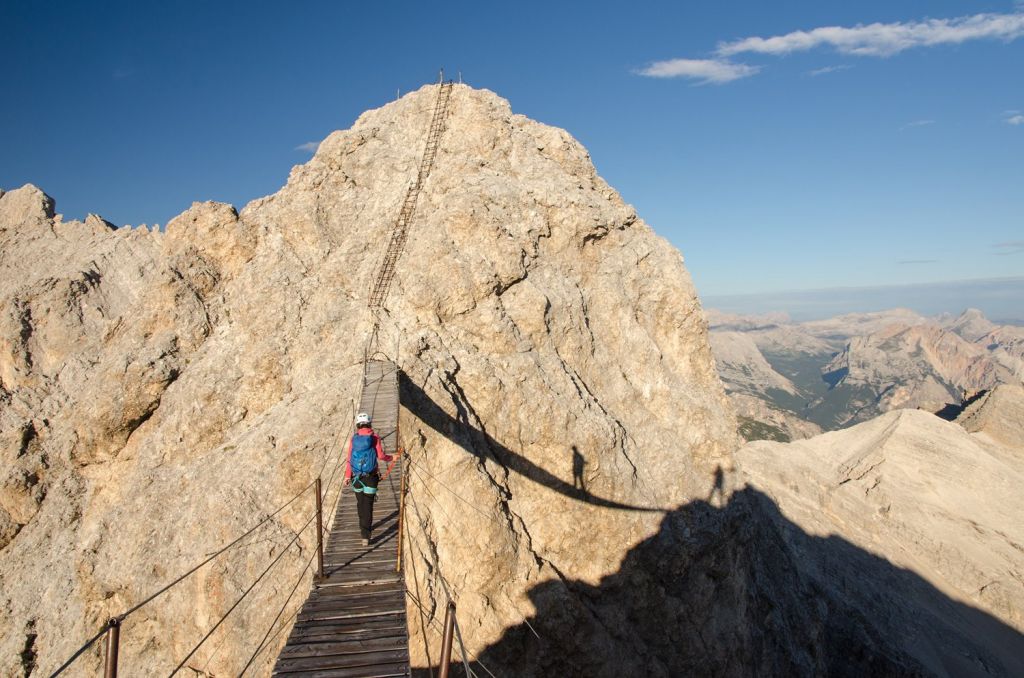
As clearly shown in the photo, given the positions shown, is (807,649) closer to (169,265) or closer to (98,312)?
(169,265)

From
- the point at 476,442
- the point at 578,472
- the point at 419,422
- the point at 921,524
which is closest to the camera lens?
the point at 419,422

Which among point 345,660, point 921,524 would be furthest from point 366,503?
point 921,524

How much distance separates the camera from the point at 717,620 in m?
21.0

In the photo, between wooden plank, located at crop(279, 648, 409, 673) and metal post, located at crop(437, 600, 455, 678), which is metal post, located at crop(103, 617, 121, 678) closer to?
wooden plank, located at crop(279, 648, 409, 673)

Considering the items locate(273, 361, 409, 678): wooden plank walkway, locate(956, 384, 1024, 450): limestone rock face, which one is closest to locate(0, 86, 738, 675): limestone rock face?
locate(273, 361, 409, 678): wooden plank walkway

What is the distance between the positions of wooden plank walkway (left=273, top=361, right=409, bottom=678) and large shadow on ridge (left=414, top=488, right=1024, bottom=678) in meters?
4.84

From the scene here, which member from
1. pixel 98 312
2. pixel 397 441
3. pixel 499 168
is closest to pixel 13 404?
pixel 98 312

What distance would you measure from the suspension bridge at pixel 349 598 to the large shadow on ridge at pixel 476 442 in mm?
1123

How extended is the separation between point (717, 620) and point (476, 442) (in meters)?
12.7

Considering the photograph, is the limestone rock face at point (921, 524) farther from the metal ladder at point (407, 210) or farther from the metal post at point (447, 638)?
the metal post at point (447, 638)

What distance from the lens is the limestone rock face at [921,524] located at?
124 ft

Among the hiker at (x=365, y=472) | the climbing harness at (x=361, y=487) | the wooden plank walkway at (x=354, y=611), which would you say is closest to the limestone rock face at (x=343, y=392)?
the wooden plank walkway at (x=354, y=611)

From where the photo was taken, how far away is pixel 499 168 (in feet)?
85.6

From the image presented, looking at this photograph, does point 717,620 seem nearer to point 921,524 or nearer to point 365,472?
point 365,472
